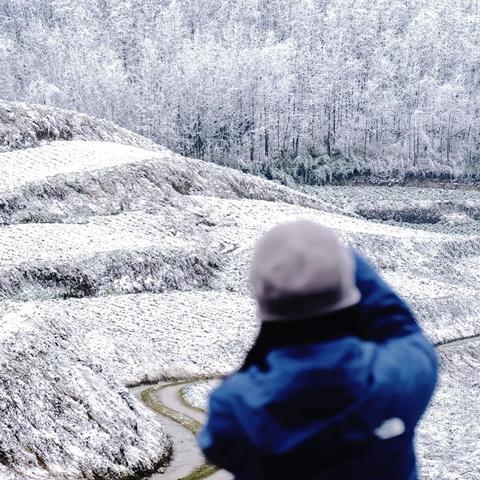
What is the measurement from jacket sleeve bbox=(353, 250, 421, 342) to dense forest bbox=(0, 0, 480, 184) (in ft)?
396

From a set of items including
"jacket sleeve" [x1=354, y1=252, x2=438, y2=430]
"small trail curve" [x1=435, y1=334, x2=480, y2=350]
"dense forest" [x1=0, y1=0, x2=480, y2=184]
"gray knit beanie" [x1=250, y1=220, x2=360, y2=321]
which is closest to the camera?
"gray knit beanie" [x1=250, y1=220, x2=360, y2=321]

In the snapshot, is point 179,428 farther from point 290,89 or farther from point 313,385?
point 290,89

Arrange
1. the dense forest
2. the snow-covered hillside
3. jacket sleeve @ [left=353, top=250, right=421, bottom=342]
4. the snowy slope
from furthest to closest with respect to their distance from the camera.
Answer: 1. the dense forest
2. the snowy slope
3. the snow-covered hillside
4. jacket sleeve @ [left=353, top=250, right=421, bottom=342]

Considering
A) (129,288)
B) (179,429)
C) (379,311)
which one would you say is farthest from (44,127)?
(379,311)

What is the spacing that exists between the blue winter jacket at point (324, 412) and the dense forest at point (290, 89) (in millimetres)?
121021

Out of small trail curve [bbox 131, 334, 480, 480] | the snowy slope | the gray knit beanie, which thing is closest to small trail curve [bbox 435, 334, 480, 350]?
small trail curve [bbox 131, 334, 480, 480]

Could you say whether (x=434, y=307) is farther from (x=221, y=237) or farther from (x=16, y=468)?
(x=16, y=468)

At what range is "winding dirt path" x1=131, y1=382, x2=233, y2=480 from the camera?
19.0 metres

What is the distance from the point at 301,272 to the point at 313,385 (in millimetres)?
464

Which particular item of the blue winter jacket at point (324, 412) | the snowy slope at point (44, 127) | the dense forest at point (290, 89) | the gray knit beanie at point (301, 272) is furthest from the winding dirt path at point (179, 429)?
the dense forest at point (290, 89)

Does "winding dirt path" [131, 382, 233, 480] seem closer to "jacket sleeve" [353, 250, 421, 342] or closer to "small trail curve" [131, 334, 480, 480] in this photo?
"small trail curve" [131, 334, 480, 480]

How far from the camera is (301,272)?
3287 mm

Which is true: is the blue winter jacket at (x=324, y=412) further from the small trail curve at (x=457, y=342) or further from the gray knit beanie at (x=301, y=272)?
the small trail curve at (x=457, y=342)

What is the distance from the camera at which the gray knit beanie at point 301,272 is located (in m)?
3.29
